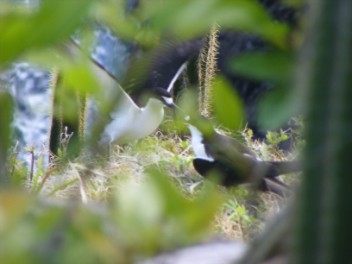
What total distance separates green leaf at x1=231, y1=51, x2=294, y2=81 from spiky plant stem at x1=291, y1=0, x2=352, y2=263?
0.02m

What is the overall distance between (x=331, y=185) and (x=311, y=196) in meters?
0.01

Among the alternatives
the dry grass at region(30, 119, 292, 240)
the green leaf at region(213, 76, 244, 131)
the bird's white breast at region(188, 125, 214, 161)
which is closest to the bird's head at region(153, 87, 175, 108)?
the dry grass at region(30, 119, 292, 240)

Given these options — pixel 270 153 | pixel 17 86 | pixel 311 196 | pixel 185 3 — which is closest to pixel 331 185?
pixel 311 196

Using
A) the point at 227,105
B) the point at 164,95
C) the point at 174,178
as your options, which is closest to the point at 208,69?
the point at 174,178

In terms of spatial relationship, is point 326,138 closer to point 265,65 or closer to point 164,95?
point 265,65

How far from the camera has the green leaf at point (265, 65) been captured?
39 centimetres

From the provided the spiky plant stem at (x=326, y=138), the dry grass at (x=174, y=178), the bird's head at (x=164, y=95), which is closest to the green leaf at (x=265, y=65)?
the spiky plant stem at (x=326, y=138)

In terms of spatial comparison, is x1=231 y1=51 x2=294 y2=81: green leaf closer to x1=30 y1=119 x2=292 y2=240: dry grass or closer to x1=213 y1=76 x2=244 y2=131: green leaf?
x1=213 y1=76 x2=244 y2=131: green leaf

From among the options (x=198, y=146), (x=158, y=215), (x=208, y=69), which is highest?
(x=158, y=215)

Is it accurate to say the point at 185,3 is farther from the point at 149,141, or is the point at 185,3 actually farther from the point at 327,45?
the point at 149,141

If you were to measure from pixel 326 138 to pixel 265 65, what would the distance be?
52 millimetres

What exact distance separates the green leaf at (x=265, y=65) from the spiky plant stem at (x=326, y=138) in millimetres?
20

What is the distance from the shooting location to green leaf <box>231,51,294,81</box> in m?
0.39

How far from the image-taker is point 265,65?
1.28 ft
